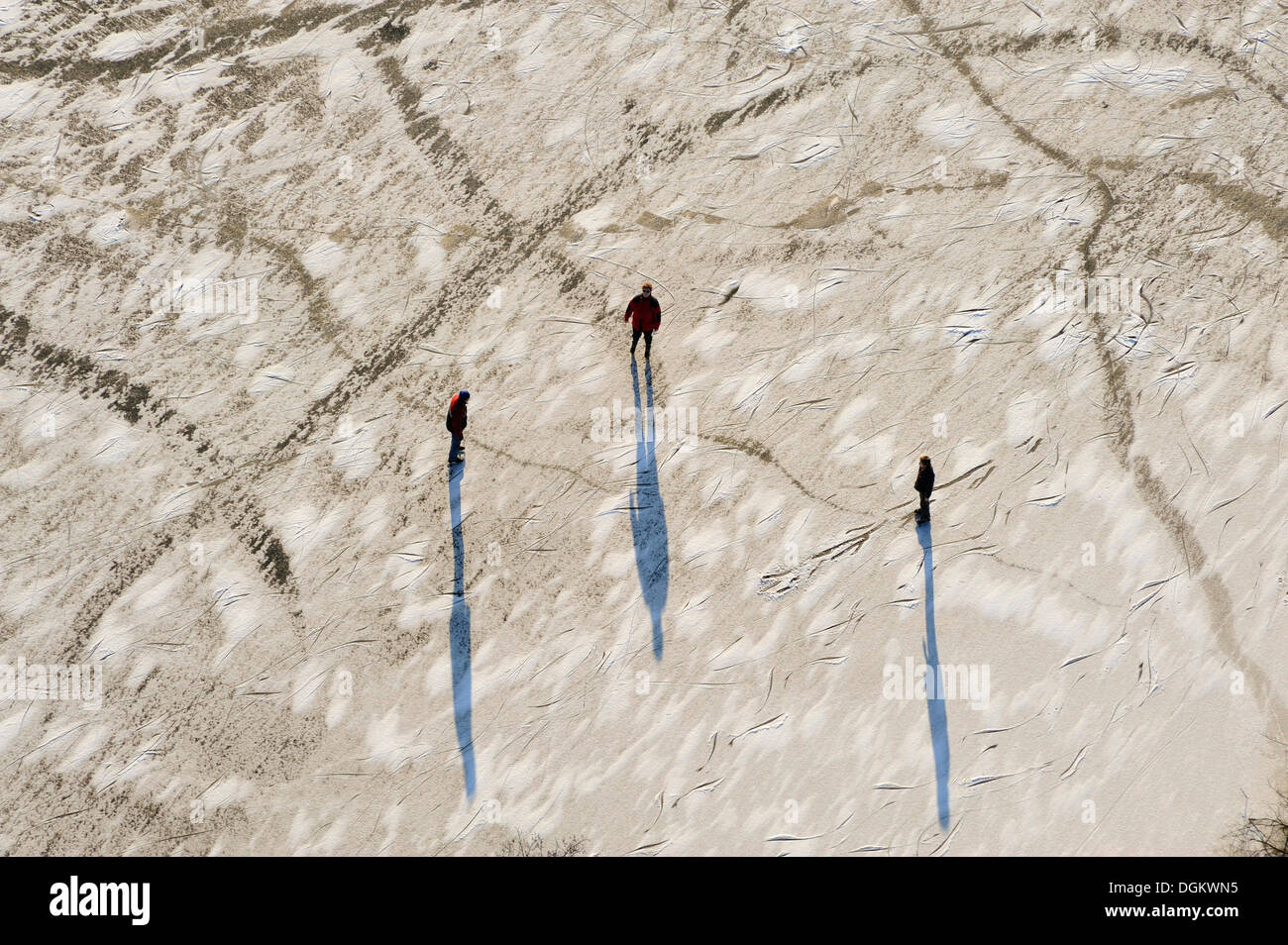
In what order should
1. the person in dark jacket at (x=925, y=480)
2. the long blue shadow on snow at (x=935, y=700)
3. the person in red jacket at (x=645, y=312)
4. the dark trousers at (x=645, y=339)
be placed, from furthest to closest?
the dark trousers at (x=645, y=339)
the person in red jacket at (x=645, y=312)
the long blue shadow on snow at (x=935, y=700)
the person in dark jacket at (x=925, y=480)

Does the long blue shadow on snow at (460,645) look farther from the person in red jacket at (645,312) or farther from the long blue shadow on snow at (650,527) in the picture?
the person in red jacket at (645,312)

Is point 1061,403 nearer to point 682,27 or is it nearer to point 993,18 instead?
point 993,18

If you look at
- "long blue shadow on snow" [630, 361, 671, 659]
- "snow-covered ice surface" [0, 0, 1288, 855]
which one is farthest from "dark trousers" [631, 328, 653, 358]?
"long blue shadow on snow" [630, 361, 671, 659]

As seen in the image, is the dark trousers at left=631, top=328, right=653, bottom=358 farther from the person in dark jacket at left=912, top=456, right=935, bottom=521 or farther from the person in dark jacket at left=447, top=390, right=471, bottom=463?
the person in dark jacket at left=912, top=456, right=935, bottom=521

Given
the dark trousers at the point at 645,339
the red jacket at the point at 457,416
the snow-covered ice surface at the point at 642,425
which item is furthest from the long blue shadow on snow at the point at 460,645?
the dark trousers at the point at 645,339

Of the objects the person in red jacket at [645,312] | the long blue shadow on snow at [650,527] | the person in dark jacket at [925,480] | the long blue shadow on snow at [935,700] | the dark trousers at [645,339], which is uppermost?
the person in red jacket at [645,312]

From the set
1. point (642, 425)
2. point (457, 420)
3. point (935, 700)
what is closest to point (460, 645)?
point (457, 420)
